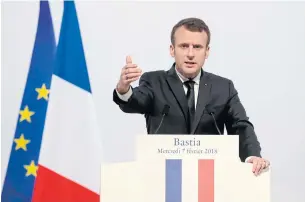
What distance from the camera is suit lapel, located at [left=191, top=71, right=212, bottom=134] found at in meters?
1.85

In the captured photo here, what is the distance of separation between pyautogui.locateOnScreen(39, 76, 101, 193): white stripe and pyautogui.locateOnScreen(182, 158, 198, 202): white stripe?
4.09ft

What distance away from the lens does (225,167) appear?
1.61 meters

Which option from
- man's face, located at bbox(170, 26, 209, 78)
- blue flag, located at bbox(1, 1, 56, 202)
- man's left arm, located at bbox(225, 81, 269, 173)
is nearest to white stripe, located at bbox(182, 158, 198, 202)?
man's left arm, located at bbox(225, 81, 269, 173)

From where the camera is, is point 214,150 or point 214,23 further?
point 214,23

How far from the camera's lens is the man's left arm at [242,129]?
1780 millimetres

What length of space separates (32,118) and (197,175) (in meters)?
1.69

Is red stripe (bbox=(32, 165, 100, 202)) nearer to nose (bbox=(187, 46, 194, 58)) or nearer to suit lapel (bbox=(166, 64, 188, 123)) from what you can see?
suit lapel (bbox=(166, 64, 188, 123))

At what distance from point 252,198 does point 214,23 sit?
1.67 meters

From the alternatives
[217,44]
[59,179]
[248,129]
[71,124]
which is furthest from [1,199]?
[248,129]

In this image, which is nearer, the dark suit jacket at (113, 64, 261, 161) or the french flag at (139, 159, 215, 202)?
the french flag at (139, 159, 215, 202)

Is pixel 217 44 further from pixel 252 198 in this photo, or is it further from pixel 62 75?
pixel 252 198

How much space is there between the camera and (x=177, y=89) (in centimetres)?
192

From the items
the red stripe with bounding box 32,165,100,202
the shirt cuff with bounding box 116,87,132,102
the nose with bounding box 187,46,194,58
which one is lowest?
the red stripe with bounding box 32,165,100,202

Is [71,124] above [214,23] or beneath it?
beneath
